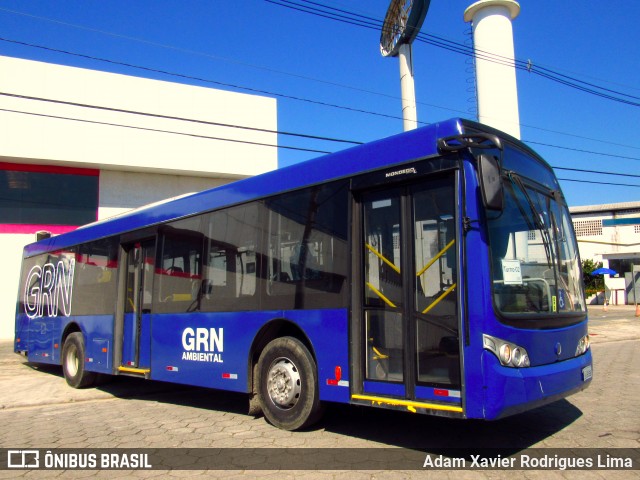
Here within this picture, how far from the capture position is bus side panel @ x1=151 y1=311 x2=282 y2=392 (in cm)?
667

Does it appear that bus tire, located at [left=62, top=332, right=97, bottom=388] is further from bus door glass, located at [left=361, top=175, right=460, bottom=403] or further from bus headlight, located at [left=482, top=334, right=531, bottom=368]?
bus headlight, located at [left=482, top=334, right=531, bottom=368]

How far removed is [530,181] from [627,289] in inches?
1437

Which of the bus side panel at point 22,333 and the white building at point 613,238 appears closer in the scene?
the bus side panel at point 22,333

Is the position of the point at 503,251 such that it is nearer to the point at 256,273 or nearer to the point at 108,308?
the point at 256,273

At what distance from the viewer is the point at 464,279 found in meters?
4.63

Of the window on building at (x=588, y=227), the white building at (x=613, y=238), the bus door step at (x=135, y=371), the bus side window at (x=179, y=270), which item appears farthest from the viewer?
the window on building at (x=588, y=227)

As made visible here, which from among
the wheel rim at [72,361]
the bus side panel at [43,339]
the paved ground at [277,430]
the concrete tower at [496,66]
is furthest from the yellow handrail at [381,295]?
the concrete tower at [496,66]

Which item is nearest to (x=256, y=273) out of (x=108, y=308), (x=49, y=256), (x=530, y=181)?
(x=530, y=181)

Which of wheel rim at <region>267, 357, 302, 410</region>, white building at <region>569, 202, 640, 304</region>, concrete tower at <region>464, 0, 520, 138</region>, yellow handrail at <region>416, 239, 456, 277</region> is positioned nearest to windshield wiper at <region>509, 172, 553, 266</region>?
yellow handrail at <region>416, 239, 456, 277</region>

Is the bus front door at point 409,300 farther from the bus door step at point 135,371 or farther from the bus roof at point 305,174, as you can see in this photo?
the bus door step at point 135,371

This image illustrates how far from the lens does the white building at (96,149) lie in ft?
66.0

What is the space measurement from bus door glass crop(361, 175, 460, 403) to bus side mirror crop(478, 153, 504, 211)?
0.39 m

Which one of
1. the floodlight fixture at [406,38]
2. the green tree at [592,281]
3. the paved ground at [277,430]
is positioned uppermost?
the floodlight fixture at [406,38]

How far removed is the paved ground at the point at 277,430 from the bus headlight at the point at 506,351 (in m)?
0.94
